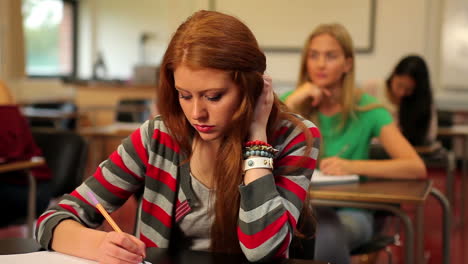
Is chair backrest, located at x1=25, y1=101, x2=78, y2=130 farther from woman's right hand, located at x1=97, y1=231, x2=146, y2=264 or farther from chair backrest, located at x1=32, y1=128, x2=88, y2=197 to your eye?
woman's right hand, located at x1=97, y1=231, x2=146, y2=264

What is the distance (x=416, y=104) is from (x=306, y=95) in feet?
5.81

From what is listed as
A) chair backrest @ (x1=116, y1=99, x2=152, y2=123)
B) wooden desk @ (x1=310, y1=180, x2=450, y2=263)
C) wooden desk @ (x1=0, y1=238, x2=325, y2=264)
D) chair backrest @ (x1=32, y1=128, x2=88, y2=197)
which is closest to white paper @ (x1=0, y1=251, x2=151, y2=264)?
wooden desk @ (x1=0, y1=238, x2=325, y2=264)

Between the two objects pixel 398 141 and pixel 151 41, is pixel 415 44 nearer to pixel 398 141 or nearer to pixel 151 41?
pixel 151 41

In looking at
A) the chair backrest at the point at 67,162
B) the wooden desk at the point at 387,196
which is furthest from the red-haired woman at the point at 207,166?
the chair backrest at the point at 67,162

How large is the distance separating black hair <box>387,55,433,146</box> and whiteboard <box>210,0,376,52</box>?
340cm

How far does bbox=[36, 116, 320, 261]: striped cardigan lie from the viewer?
1.22 m

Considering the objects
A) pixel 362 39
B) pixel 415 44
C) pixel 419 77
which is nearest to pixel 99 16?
pixel 362 39

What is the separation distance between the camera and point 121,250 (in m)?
1.02

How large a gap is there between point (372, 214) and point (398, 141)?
30 centimetres

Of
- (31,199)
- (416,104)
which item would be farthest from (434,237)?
(31,199)

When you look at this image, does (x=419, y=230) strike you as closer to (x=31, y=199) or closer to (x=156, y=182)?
(x=156, y=182)

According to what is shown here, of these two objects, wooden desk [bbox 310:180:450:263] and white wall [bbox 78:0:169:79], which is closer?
wooden desk [bbox 310:180:450:263]

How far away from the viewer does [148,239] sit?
1272 mm

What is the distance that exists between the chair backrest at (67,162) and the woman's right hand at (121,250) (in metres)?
1.82
